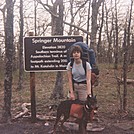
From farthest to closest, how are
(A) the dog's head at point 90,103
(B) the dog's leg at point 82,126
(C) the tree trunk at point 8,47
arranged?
1. (C) the tree trunk at point 8,47
2. (B) the dog's leg at point 82,126
3. (A) the dog's head at point 90,103

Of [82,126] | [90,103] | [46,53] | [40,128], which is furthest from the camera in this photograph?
[46,53]

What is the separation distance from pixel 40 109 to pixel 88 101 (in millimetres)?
3450

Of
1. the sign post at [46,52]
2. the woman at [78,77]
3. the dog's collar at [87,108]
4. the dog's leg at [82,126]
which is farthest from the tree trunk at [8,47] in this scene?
the dog's collar at [87,108]

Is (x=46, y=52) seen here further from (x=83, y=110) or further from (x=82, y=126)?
(x=82, y=126)

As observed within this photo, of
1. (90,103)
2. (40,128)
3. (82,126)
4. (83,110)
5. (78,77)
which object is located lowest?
(40,128)

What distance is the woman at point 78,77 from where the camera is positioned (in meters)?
5.53

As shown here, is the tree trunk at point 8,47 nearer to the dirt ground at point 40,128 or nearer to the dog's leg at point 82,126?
the dirt ground at point 40,128

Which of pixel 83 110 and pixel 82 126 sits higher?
pixel 83 110

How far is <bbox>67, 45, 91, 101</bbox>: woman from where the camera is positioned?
18.1 ft

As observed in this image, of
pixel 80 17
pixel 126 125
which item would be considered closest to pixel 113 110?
pixel 126 125

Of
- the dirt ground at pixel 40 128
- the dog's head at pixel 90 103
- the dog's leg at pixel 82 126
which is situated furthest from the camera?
the dirt ground at pixel 40 128

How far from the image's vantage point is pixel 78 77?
224 inches

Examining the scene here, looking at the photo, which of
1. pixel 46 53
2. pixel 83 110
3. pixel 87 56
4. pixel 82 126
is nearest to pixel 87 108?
pixel 83 110

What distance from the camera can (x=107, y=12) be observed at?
99.0 ft
